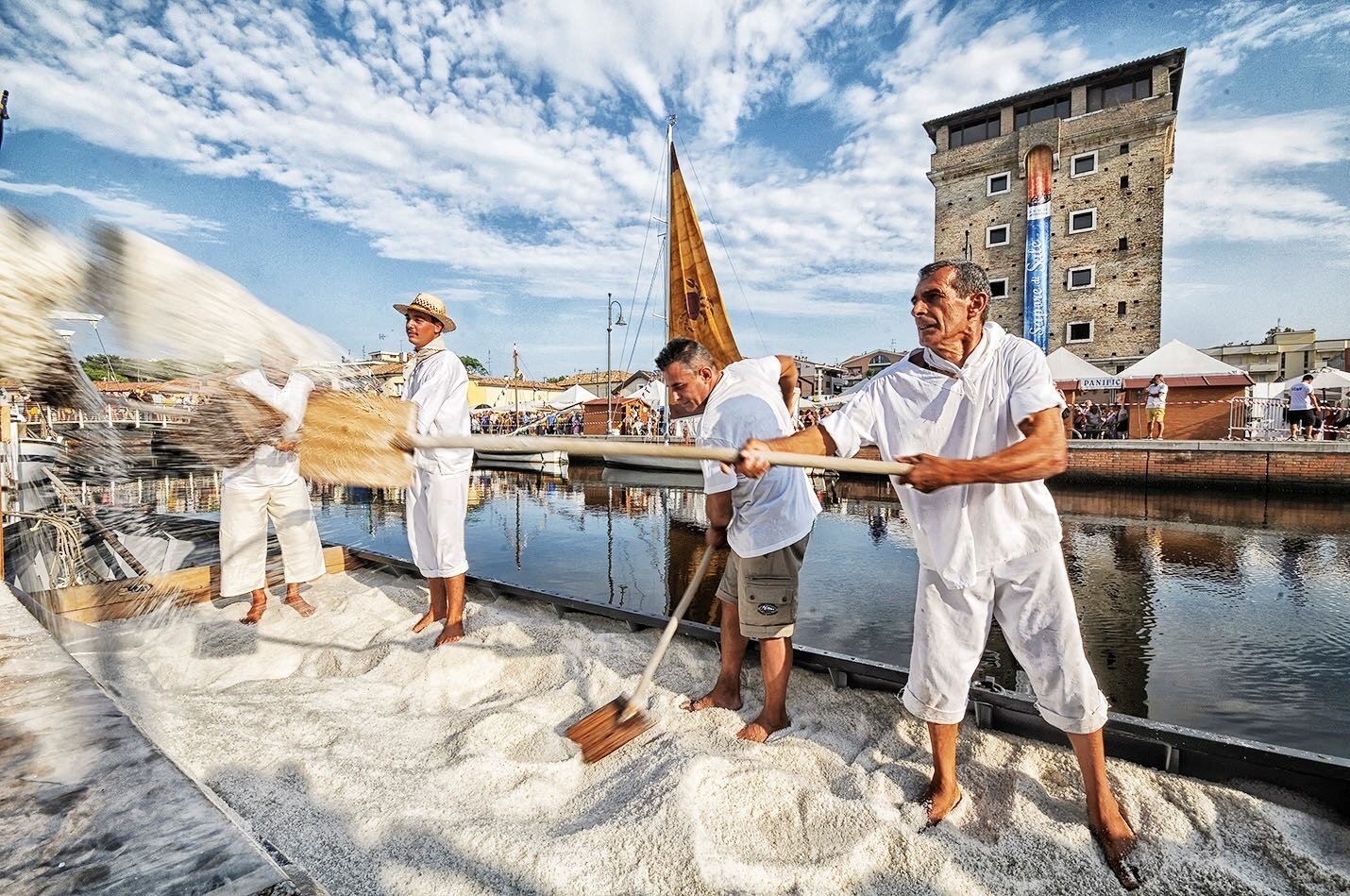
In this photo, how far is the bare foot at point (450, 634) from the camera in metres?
3.71

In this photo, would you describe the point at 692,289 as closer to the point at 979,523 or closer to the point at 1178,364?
the point at 1178,364

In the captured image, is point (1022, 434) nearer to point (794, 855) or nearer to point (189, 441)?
point (794, 855)

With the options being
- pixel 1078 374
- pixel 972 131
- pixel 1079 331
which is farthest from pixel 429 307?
pixel 972 131

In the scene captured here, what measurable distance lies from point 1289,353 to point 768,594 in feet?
233

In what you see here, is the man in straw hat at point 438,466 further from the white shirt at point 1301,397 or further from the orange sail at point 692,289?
the white shirt at point 1301,397

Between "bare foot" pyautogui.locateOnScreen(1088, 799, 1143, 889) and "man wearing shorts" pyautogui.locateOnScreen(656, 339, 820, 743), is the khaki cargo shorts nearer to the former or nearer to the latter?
"man wearing shorts" pyautogui.locateOnScreen(656, 339, 820, 743)

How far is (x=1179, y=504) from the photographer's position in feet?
44.3

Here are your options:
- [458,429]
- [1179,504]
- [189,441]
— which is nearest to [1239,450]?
[1179,504]

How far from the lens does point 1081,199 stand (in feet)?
95.9

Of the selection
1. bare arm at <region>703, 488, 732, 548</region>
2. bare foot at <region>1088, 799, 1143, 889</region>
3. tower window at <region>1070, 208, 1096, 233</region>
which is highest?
tower window at <region>1070, 208, 1096, 233</region>

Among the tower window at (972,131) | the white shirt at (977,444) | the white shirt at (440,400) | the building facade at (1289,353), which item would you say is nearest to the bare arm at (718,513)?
the white shirt at (977,444)

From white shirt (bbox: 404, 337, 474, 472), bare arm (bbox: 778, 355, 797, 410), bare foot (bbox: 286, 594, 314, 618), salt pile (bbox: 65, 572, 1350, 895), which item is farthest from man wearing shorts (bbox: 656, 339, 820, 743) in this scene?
bare foot (bbox: 286, 594, 314, 618)

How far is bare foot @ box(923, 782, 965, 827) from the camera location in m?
2.12

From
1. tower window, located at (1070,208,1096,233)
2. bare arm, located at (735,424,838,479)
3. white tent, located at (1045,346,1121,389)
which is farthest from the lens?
tower window, located at (1070,208,1096,233)
